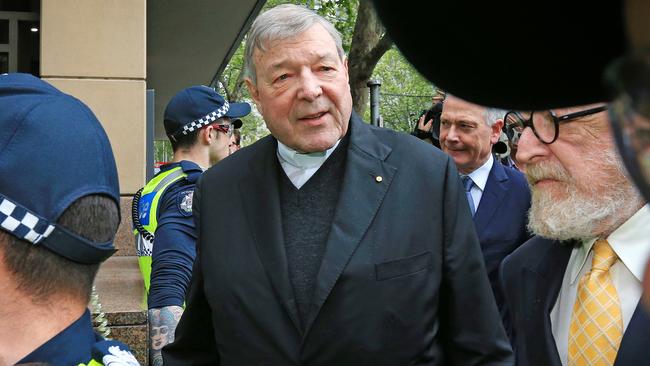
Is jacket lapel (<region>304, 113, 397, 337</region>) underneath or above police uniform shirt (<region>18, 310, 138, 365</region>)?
above

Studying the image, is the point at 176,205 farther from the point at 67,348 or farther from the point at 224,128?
the point at 67,348

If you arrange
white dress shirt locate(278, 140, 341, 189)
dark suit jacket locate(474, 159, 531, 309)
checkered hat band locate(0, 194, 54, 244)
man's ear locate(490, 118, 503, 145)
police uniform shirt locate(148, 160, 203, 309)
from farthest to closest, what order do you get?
man's ear locate(490, 118, 503, 145)
police uniform shirt locate(148, 160, 203, 309)
dark suit jacket locate(474, 159, 531, 309)
white dress shirt locate(278, 140, 341, 189)
checkered hat band locate(0, 194, 54, 244)

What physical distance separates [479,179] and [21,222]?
285 centimetres

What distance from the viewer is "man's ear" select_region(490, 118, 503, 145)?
15.3 feet

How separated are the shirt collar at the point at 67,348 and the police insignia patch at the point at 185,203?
244 centimetres

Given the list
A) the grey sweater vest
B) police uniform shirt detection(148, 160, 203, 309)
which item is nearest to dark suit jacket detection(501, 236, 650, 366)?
the grey sweater vest

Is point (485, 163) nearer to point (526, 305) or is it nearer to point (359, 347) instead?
point (526, 305)

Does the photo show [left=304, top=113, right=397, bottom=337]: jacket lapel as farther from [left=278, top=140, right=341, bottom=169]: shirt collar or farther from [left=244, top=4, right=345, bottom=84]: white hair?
[left=244, top=4, right=345, bottom=84]: white hair

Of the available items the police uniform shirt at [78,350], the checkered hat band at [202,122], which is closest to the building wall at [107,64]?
the checkered hat band at [202,122]

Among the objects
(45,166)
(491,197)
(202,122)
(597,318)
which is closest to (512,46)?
(45,166)

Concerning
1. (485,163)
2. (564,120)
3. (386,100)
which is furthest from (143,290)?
(386,100)

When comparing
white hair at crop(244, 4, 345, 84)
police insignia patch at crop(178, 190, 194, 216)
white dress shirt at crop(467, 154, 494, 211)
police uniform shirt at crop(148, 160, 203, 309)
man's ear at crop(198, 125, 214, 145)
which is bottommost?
police uniform shirt at crop(148, 160, 203, 309)

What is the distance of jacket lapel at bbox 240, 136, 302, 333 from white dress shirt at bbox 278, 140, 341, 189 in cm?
4

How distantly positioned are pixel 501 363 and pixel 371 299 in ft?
1.49
